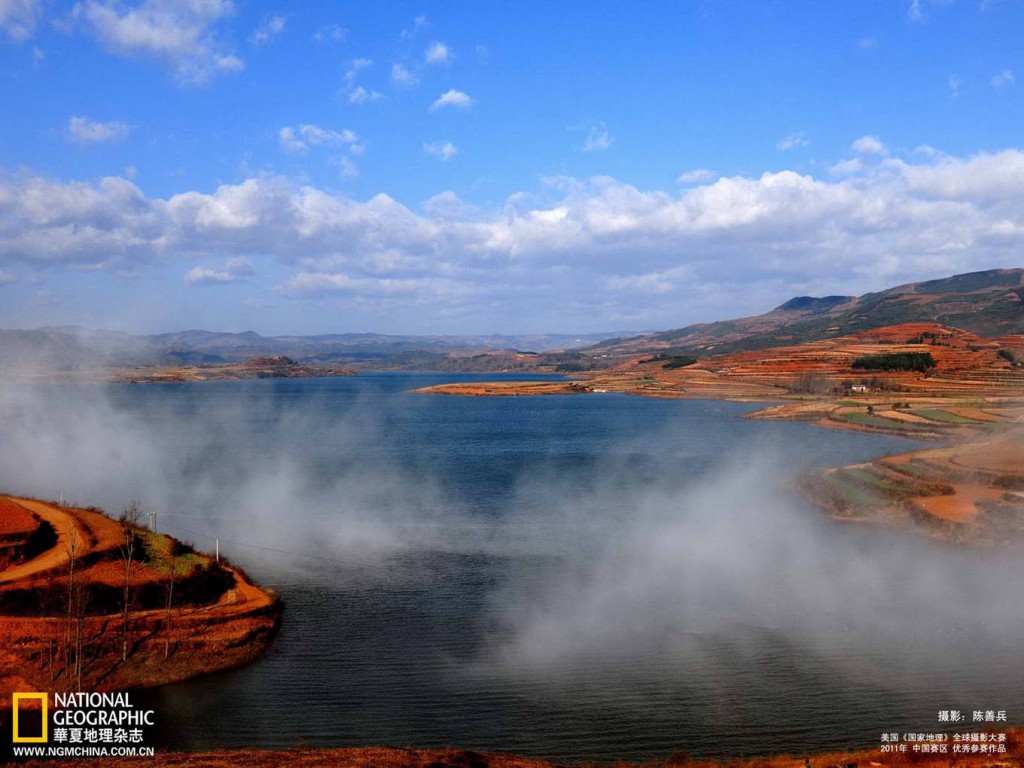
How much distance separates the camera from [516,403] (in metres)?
95.0

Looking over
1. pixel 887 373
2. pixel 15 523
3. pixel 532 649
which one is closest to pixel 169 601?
pixel 15 523

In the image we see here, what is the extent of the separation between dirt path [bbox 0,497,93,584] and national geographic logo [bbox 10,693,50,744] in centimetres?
500

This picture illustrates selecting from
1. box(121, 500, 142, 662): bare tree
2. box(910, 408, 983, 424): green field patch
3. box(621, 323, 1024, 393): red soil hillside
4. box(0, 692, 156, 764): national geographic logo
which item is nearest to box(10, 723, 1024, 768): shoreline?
box(0, 692, 156, 764): national geographic logo

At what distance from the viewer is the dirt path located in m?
17.4

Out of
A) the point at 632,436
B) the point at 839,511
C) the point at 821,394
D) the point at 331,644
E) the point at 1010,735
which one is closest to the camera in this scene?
the point at 1010,735

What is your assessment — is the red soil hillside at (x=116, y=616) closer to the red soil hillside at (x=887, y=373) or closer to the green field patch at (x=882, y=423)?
the green field patch at (x=882, y=423)

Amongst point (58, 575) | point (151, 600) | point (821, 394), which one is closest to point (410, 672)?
point (151, 600)

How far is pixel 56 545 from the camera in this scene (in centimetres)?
1980

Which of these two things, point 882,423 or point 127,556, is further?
point 882,423

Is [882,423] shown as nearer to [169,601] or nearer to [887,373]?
[887,373]

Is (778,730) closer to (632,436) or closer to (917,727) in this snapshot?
(917,727)

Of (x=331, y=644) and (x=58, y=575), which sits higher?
(x=58, y=575)

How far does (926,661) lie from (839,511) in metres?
15.9

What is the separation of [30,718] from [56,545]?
859 cm
